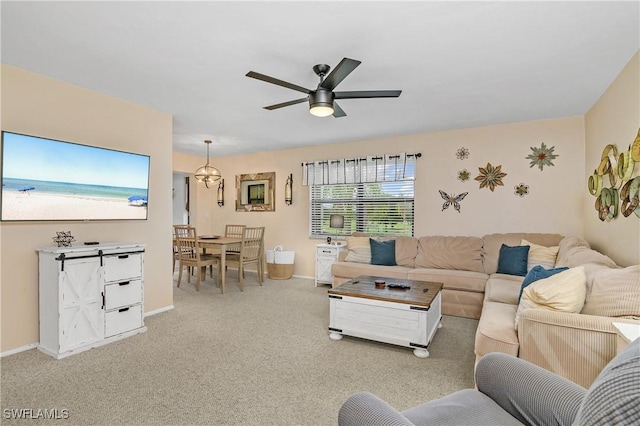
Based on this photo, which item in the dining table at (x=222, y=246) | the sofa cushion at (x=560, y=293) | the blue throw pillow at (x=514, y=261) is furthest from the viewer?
the dining table at (x=222, y=246)

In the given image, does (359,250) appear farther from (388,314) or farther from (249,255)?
(388,314)

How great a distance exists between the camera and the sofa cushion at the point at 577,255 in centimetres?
268

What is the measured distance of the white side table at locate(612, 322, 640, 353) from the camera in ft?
4.70

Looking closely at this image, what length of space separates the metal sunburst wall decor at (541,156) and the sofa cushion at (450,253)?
50.7 inches

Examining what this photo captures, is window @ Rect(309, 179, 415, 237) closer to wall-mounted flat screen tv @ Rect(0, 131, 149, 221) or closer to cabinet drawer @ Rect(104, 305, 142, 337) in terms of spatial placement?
wall-mounted flat screen tv @ Rect(0, 131, 149, 221)

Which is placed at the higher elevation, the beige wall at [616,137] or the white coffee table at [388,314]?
the beige wall at [616,137]

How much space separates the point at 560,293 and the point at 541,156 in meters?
3.08

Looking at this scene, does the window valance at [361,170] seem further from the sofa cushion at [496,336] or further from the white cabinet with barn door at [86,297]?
the white cabinet with barn door at [86,297]

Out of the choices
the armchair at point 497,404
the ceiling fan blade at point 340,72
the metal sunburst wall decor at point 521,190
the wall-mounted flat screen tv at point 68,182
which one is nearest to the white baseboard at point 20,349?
the wall-mounted flat screen tv at point 68,182

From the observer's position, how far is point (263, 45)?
95.9 inches

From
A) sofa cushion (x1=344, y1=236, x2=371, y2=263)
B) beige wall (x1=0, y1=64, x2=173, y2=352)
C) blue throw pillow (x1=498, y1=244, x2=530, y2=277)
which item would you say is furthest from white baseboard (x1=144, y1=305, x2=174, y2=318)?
blue throw pillow (x1=498, y1=244, x2=530, y2=277)

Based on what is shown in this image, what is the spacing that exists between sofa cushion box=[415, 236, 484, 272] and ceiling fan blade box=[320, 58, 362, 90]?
2984 millimetres

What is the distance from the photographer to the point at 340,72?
2.30 metres

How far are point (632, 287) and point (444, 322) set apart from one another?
2.06m
